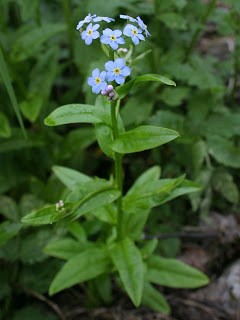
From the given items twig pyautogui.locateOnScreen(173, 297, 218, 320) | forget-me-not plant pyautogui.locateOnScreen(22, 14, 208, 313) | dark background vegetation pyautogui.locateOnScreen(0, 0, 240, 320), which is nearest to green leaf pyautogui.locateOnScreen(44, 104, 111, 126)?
forget-me-not plant pyautogui.locateOnScreen(22, 14, 208, 313)

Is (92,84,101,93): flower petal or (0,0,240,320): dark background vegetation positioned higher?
(92,84,101,93): flower petal

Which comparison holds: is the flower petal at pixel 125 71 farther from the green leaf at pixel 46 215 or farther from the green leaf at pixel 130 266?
the green leaf at pixel 130 266

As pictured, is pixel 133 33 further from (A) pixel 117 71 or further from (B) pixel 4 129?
(B) pixel 4 129

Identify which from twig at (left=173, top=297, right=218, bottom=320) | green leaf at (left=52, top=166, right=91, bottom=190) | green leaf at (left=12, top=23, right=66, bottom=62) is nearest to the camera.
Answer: green leaf at (left=52, top=166, right=91, bottom=190)

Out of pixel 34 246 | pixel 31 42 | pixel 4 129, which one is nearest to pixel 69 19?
pixel 31 42

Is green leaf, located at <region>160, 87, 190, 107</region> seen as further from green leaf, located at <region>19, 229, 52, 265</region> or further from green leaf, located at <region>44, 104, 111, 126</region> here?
green leaf, located at <region>44, 104, 111, 126</region>

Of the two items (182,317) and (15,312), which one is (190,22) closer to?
(182,317)

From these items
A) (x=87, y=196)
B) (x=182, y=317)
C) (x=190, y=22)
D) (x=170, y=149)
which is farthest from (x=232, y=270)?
(x=190, y=22)
